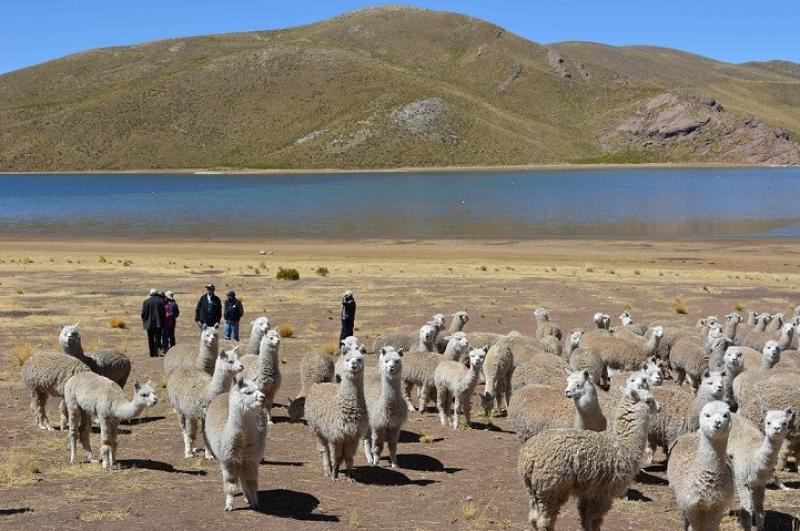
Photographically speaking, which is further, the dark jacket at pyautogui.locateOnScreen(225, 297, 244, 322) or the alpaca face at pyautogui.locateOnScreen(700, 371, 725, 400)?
the dark jacket at pyautogui.locateOnScreen(225, 297, 244, 322)

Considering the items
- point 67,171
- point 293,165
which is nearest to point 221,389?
point 293,165

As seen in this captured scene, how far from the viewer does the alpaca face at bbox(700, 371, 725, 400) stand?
967cm

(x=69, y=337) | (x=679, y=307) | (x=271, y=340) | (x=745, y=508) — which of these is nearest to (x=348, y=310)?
(x=271, y=340)

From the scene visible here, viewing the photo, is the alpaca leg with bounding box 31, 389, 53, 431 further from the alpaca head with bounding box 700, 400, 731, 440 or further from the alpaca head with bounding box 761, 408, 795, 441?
the alpaca head with bounding box 761, 408, 795, 441

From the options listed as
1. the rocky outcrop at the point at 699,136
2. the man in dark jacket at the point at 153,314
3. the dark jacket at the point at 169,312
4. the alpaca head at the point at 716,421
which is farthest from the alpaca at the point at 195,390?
the rocky outcrop at the point at 699,136

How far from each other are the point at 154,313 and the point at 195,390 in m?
6.78

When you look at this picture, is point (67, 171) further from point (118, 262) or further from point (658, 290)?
point (658, 290)

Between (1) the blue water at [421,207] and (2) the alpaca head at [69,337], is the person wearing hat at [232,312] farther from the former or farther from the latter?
(1) the blue water at [421,207]

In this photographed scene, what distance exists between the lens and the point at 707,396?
9844 millimetres

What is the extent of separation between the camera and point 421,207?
74.1 metres

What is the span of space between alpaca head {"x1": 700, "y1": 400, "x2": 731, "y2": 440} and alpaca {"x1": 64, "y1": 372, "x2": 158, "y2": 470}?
6120 mm

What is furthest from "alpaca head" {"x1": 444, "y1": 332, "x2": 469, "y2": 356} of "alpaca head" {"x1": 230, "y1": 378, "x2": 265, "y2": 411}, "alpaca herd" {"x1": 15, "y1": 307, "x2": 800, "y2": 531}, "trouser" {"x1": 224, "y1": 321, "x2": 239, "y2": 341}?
"alpaca head" {"x1": 230, "y1": 378, "x2": 265, "y2": 411}

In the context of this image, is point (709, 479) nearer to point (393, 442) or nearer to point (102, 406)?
point (393, 442)

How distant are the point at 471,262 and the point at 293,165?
11910 centimetres
